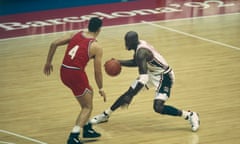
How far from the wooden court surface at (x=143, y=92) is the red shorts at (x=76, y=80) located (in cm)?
96

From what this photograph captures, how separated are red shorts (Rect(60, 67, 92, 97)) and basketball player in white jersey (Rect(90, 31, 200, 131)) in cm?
74

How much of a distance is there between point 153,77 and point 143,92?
2.29 meters

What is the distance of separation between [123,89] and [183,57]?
2568 mm

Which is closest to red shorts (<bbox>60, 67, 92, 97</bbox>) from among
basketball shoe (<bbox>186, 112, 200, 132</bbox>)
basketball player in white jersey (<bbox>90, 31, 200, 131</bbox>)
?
basketball player in white jersey (<bbox>90, 31, 200, 131</bbox>)

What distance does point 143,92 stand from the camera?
45.8ft

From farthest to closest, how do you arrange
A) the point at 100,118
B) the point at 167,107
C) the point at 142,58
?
the point at 100,118
the point at 167,107
the point at 142,58

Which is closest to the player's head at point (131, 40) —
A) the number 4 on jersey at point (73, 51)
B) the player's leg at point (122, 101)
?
the player's leg at point (122, 101)

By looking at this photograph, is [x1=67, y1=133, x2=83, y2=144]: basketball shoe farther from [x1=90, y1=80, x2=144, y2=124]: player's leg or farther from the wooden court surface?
[x1=90, y1=80, x2=144, y2=124]: player's leg

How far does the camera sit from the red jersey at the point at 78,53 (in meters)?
10.8

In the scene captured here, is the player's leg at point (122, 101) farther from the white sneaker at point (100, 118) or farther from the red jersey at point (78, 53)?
the red jersey at point (78, 53)

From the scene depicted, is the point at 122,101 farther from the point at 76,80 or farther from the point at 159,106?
the point at 76,80

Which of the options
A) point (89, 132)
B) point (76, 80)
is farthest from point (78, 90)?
point (89, 132)

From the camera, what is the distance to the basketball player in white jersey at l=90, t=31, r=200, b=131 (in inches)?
446

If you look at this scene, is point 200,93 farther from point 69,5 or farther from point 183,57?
point 69,5
